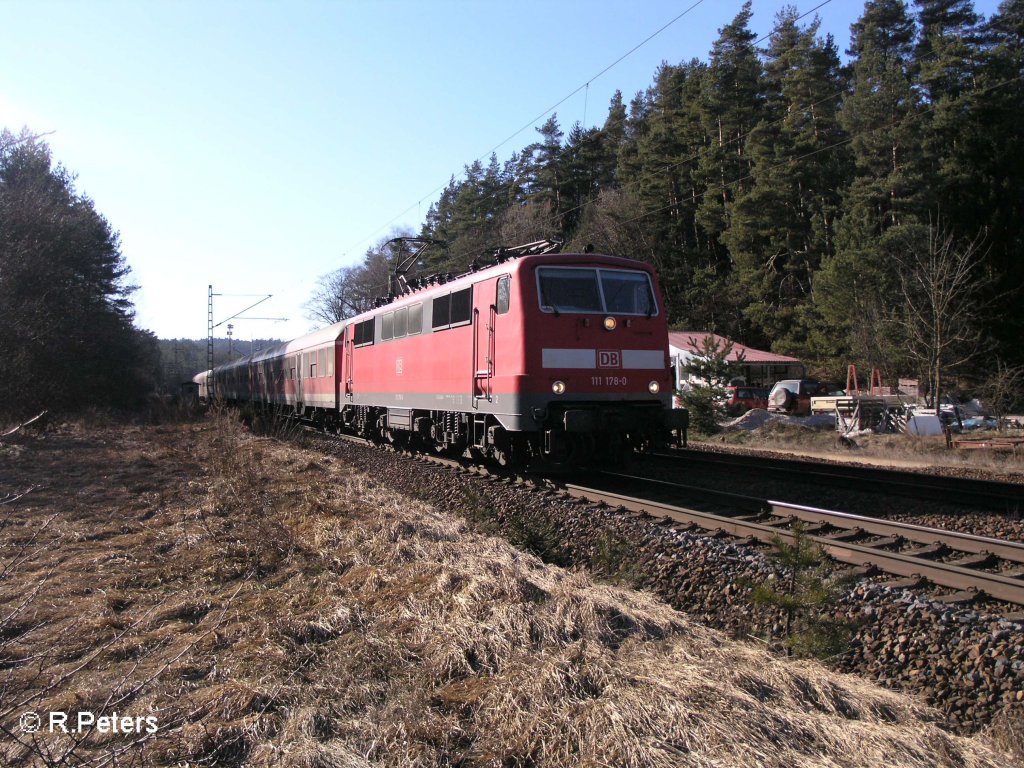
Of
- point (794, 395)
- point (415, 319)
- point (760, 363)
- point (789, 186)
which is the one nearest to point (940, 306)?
point (794, 395)

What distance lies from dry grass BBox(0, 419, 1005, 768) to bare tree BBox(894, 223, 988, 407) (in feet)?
66.5

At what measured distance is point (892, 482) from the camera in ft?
33.1

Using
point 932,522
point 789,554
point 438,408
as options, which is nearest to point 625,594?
point 789,554

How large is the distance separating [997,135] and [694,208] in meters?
19.4

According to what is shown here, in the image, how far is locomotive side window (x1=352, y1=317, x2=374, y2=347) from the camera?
1698 centimetres

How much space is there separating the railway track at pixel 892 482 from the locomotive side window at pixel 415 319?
16.5 feet

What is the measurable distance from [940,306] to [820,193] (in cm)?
2518

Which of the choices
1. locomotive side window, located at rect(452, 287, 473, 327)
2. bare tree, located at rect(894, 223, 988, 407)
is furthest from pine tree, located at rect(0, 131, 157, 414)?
bare tree, located at rect(894, 223, 988, 407)

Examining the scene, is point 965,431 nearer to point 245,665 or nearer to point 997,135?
point 997,135

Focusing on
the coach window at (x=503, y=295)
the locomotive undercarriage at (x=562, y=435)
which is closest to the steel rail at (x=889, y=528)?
the locomotive undercarriage at (x=562, y=435)

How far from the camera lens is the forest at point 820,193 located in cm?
3406

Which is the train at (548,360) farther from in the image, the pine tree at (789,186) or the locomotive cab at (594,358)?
the pine tree at (789,186)

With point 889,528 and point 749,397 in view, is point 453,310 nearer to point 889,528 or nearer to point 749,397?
point 889,528

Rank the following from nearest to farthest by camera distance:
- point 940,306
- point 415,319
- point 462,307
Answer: point 462,307 < point 415,319 < point 940,306
